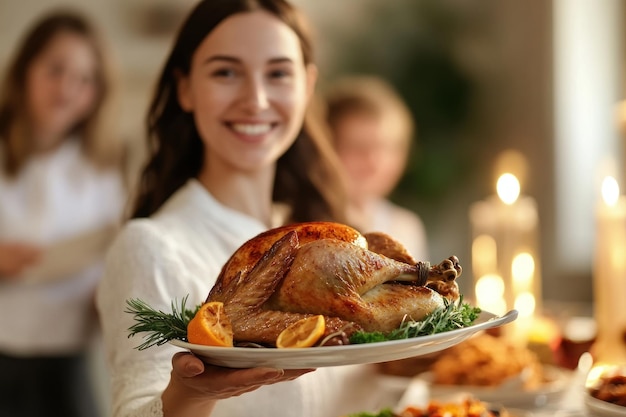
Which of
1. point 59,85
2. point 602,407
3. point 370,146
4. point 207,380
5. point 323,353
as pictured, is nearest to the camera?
point 323,353

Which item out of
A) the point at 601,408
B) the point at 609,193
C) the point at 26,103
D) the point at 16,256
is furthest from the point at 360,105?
the point at 601,408

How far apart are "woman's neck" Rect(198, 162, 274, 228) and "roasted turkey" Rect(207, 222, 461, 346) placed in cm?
62

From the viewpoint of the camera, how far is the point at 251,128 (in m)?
1.57

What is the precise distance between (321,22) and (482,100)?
50.0 inches

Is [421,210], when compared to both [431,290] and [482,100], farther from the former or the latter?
[431,290]

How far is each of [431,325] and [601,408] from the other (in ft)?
1.69

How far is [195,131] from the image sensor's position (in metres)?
1.76

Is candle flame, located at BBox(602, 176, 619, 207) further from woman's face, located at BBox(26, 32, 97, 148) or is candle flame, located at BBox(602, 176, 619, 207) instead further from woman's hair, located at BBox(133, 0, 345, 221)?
woman's face, located at BBox(26, 32, 97, 148)

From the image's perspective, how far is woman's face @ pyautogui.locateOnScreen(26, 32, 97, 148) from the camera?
3047 millimetres

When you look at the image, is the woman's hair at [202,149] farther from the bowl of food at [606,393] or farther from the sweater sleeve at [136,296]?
the bowl of food at [606,393]

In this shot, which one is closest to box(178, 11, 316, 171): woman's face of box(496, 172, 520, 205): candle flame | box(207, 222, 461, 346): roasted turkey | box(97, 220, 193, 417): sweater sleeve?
box(97, 220, 193, 417): sweater sleeve

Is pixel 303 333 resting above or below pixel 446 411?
above

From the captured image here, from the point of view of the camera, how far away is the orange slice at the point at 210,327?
0.98m

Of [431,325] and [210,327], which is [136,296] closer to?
[210,327]
